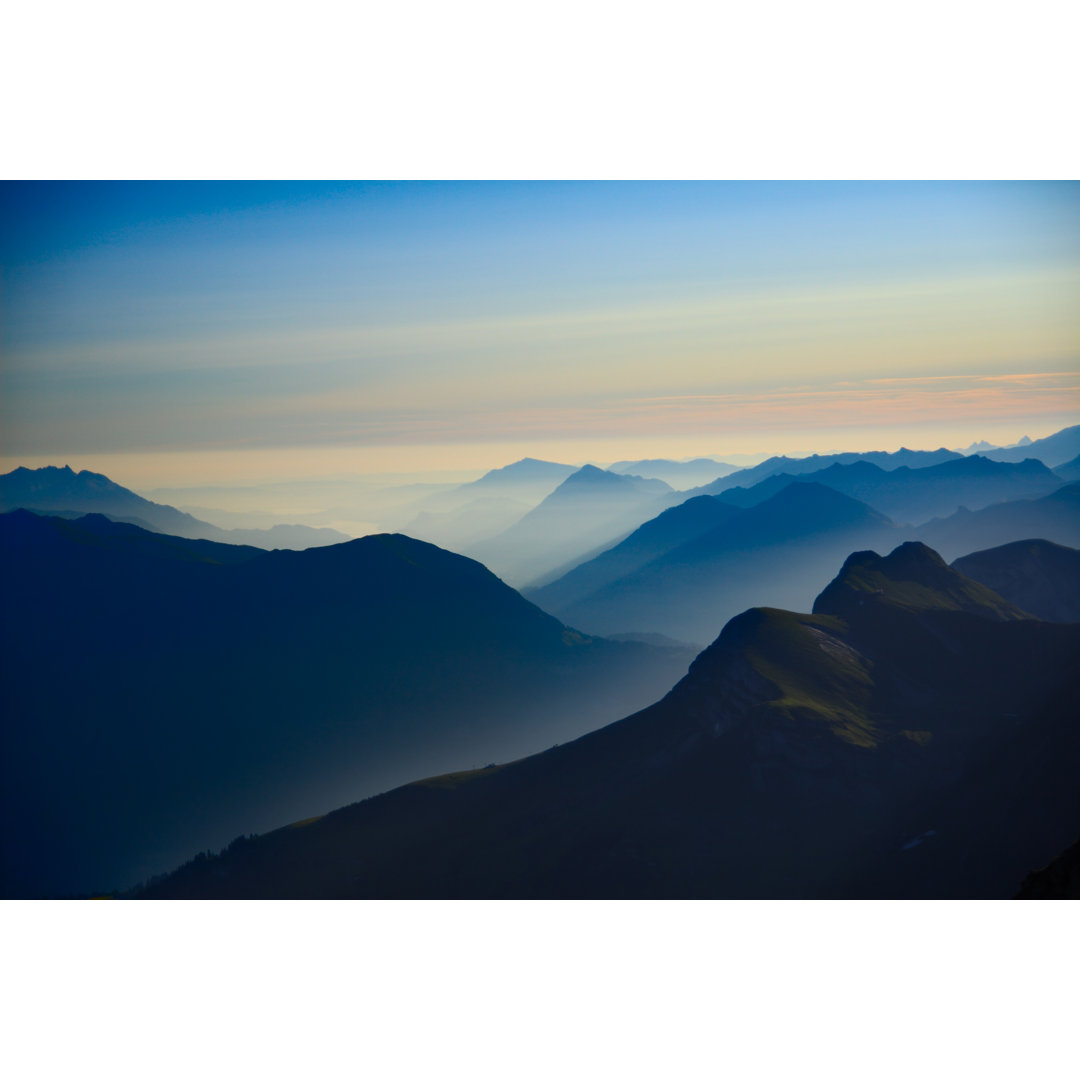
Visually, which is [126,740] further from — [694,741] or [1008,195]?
[1008,195]

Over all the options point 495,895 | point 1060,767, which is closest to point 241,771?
point 495,895

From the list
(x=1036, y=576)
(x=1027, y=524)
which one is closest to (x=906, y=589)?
(x=1036, y=576)

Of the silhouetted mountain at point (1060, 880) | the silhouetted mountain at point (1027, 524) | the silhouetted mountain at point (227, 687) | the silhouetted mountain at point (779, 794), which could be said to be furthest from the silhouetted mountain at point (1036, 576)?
the silhouetted mountain at point (227, 687)

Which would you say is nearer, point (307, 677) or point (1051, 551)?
point (1051, 551)

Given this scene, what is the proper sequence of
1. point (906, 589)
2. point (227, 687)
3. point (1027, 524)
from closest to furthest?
point (906, 589) < point (227, 687) < point (1027, 524)

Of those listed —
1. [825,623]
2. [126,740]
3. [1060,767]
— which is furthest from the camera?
[126,740]

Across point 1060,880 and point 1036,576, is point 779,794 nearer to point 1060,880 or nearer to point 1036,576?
point 1060,880
